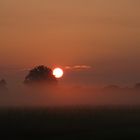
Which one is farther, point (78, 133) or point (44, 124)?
point (44, 124)

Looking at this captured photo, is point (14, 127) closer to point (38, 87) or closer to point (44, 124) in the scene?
point (44, 124)

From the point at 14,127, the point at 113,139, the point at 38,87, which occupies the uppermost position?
the point at 38,87

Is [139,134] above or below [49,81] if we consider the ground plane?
below

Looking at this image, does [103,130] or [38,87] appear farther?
[38,87]

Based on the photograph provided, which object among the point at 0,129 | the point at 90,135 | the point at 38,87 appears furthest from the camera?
the point at 38,87

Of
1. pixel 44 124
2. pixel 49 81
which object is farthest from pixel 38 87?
pixel 44 124

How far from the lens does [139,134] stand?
40.2 metres

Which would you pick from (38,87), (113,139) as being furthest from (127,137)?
(38,87)

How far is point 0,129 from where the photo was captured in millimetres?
42281

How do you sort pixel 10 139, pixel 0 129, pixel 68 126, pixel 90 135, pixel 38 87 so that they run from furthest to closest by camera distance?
1. pixel 38 87
2. pixel 68 126
3. pixel 0 129
4. pixel 90 135
5. pixel 10 139

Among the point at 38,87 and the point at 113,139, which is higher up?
the point at 38,87

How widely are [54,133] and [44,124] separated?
22.7 feet

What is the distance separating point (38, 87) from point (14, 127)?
150 metres

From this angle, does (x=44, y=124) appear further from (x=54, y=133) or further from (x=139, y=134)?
(x=139, y=134)
